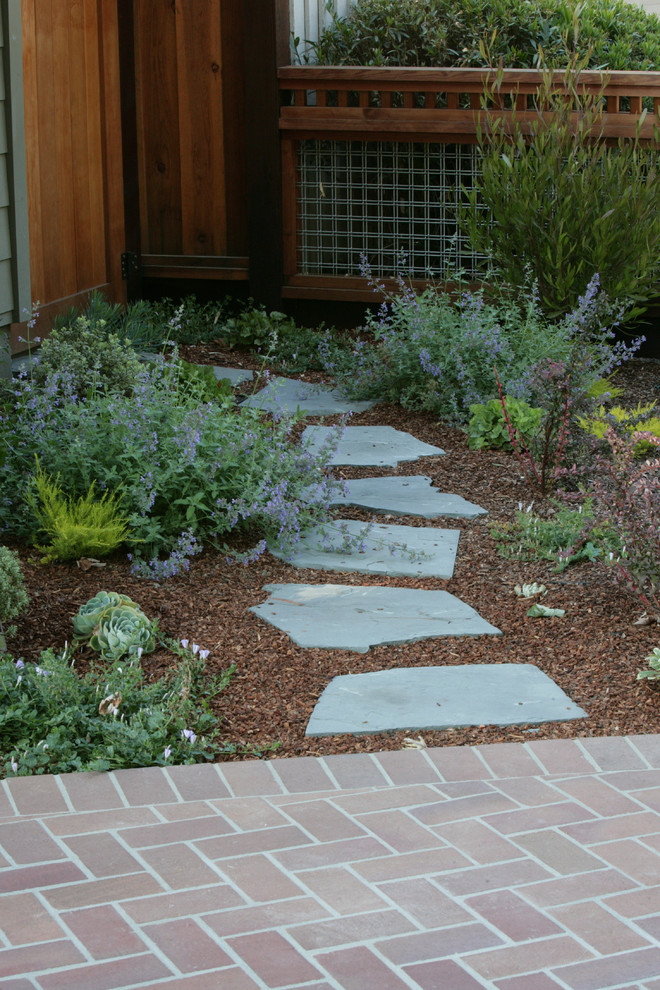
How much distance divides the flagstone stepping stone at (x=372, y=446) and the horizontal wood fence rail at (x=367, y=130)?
1947mm

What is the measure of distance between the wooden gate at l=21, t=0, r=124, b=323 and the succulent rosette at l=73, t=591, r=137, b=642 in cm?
311

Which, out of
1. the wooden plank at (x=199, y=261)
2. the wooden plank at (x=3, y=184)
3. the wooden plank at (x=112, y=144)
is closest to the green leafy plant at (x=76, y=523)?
the wooden plank at (x=3, y=184)

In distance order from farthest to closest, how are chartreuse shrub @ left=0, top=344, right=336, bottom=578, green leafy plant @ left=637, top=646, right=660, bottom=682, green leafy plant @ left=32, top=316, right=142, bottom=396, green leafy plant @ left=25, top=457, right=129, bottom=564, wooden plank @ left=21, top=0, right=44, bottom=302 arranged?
wooden plank @ left=21, top=0, right=44, bottom=302 < green leafy plant @ left=32, top=316, right=142, bottom=396 < chartreuse shrub @ left=0, top=344, right=336, bottom=578 < green leafy plant @ left=25, top=457, right=129, bottom=564 < green leafy plant @ left=637, top=646, right=660, bottom=682

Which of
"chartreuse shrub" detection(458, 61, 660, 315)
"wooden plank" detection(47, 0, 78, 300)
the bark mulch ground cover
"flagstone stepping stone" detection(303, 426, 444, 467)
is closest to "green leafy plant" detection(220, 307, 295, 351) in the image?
"wooden plank" detection(47, 0, 78, 300)

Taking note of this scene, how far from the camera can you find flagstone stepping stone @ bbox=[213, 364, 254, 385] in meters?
6.09

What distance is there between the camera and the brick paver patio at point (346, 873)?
80.3 inches

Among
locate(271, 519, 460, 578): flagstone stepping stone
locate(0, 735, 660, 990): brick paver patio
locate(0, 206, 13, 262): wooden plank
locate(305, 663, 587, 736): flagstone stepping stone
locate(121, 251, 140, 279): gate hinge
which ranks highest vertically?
locate(0, 206, 13, 262): wooden plank

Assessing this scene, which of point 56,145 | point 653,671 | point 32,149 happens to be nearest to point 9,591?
point 653,671

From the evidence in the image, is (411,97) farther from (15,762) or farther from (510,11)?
(15,762)

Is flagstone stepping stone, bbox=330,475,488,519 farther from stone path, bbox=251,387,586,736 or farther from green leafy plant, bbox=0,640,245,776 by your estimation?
green leafy plant, bbox=0,640,245,776

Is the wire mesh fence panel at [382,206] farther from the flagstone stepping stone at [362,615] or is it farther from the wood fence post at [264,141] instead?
the flagstone stepping stone at [362,615]

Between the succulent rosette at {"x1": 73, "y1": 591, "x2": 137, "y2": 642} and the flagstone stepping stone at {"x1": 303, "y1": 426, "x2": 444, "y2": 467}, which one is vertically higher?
the flagstone stepping stone at {"x1": 303, "y1": 426, "x2": 444, "y2": 467}

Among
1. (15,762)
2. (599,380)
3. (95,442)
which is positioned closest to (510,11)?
(599,380)

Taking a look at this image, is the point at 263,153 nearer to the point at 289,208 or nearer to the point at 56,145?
the point at 289,208
